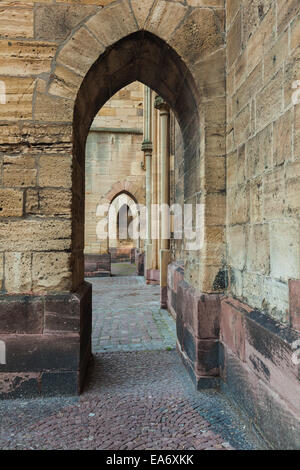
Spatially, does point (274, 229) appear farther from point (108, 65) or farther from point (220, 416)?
point (108, 65)

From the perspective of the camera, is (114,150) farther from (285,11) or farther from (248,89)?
(285,11)

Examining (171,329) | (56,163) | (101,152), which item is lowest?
(171,329)

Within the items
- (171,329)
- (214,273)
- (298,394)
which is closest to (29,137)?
(214,273)

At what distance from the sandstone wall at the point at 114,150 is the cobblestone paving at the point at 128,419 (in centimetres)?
976

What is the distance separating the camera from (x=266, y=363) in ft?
6.04

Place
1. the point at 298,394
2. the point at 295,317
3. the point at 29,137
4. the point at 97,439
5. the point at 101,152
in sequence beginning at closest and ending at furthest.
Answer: the point at 298,394
the point at 295,317
the point at 97,439
the point at 29,137
the point at 101,152

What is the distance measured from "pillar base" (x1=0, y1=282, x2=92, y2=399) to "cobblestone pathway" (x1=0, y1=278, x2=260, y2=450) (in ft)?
0.38

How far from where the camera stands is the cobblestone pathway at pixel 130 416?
6.45 feet

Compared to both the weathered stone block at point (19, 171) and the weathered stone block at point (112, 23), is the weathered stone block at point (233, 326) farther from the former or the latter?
the weathered stone block at point (112, 23)

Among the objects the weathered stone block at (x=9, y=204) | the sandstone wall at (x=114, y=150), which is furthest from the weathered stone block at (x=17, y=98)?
the sandstone wall at (x=114, y=150)

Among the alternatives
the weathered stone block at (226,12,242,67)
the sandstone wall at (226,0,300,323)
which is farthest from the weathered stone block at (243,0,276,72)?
the weathered stone block at (226,12,242,67)

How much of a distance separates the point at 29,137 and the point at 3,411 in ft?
7.00

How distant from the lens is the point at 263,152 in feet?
6.67

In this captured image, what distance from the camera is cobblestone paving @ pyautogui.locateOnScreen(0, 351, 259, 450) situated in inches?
77.2
